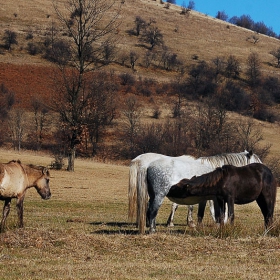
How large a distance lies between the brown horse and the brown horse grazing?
3.66 metres

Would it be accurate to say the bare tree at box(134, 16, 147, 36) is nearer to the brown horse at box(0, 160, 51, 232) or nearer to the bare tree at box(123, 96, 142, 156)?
the bare tree at box(123, 96, 142, 156)

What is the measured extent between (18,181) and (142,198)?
3190 millimetres

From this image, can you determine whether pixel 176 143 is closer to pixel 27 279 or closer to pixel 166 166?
pixel 166 166

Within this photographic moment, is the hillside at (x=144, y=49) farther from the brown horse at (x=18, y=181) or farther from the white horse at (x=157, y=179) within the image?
the brown horse at (x=18, y=181)

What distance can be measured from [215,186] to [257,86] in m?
107

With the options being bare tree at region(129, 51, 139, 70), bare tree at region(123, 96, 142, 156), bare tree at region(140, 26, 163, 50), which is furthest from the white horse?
bare tree at region(140, 26, 163, 50)

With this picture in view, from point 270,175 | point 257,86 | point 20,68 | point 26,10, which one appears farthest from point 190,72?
point 270,175

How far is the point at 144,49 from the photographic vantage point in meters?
129

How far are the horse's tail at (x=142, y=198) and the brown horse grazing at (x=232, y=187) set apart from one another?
0.66 m

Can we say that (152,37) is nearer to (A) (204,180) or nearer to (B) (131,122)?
(B) (131,122)

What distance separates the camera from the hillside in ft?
323

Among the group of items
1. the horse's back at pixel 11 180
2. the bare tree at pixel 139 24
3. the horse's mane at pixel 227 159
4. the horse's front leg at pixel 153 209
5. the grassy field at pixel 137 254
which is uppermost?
the bare tree at pixel 139 24

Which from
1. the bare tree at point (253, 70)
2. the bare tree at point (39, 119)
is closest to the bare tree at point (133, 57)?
the bare tree at point (253, 70)

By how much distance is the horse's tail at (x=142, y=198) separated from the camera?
1390cm
